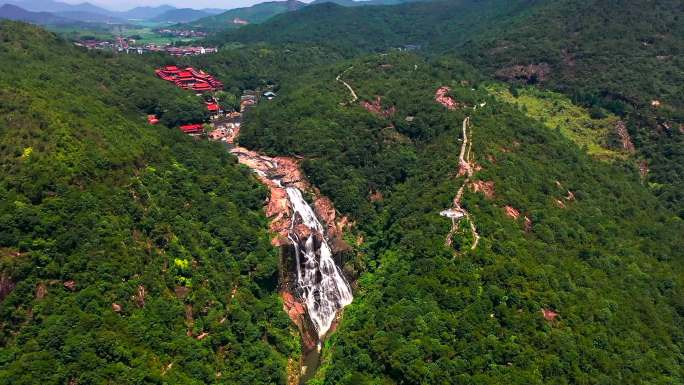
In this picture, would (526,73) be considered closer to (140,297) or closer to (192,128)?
(192,128)

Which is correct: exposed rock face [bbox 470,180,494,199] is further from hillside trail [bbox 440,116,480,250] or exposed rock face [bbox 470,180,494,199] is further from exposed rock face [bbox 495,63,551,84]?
exposed rock face [bbox 495,63,551,84]

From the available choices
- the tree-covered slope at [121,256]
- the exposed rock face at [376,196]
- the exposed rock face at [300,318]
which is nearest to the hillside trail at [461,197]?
the exposed rock face at [376,196]

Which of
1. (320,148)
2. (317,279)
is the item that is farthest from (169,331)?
(320,148)

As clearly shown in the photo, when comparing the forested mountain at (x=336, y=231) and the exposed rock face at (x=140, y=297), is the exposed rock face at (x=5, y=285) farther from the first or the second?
the exposed rock face at (x=140, y=297)

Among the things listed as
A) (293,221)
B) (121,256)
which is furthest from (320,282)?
(121,256)

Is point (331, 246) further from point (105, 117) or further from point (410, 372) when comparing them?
point (105, 117)
